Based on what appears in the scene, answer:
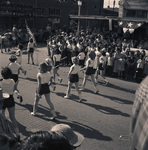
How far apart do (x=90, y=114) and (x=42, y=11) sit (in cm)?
2323

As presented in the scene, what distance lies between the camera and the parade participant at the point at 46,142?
1.48 metres

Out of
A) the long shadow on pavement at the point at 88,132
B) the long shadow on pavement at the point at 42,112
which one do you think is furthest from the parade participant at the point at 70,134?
the long shadow on pavement at the point at 42,112

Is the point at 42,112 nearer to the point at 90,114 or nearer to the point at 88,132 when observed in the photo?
the point at 90,114

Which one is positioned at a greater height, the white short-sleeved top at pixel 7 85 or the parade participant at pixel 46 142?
the parade participant at pixel 46 142

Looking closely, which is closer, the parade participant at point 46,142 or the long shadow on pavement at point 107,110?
the parade participant at point 46,142

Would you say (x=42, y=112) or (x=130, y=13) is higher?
(x=130, y=13)

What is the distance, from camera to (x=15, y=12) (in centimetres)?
2466

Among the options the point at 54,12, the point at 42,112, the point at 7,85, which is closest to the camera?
the point at 7,85

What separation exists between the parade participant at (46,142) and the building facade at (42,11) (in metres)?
24.3

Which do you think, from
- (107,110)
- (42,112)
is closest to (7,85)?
(42,112)

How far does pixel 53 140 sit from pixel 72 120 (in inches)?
227

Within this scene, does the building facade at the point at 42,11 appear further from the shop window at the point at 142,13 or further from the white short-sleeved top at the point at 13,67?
the white short-sleeved top at the point at 13,67

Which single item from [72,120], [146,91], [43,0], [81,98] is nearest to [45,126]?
[72,120]

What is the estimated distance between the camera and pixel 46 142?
150 centimetres
